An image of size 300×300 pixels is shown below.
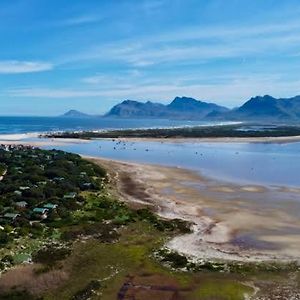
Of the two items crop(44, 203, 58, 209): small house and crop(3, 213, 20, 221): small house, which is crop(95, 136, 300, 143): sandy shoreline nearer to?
crop(44, 203, 58, 209): small house

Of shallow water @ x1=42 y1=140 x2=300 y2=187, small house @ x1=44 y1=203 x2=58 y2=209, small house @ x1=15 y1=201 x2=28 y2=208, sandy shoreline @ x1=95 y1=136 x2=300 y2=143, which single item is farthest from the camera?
sandy shoreline @ x1=95 y1=136 x2=300 y2=143

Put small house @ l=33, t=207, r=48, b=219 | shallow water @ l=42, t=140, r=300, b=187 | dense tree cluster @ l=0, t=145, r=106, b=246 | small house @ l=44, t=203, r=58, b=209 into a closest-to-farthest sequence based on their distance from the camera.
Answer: dense tree cluster @ l=0, t=145, r=106, b=246
small house @ l=33, t=207, r=48, b=219
small house @ l=44, t=203, r=58, b=209
shallow water @ l=42, t=140, r=300, b=187

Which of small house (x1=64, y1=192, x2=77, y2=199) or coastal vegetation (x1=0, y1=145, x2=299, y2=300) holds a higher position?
small house (x1=64, y1=192, x2=77, y2=199)

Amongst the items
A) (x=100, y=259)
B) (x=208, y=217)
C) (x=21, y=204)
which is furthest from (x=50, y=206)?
(x=208, y=217)

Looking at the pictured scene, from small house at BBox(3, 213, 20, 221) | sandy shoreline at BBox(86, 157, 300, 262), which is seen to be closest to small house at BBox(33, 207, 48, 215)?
small house at BBox(3, 213, 20, 221)

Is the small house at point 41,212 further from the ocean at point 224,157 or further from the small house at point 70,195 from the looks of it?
the ocean at point 224,157

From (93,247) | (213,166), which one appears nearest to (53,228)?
(93,247)

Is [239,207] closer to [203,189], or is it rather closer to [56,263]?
[203,189]

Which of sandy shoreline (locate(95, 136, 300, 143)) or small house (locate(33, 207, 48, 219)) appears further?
sandy shoreline (locate(95, 136, 300, 143))

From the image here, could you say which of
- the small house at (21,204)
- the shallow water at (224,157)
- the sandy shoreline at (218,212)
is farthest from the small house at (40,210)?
the shallow water at (224,157)

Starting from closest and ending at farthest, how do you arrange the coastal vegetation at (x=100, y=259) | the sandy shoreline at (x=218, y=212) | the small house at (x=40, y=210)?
the coastal vegetation at (x=100, y=259) < the sandy shoreline at (x=218, y=212) < the small house at (x=40, y=210)
